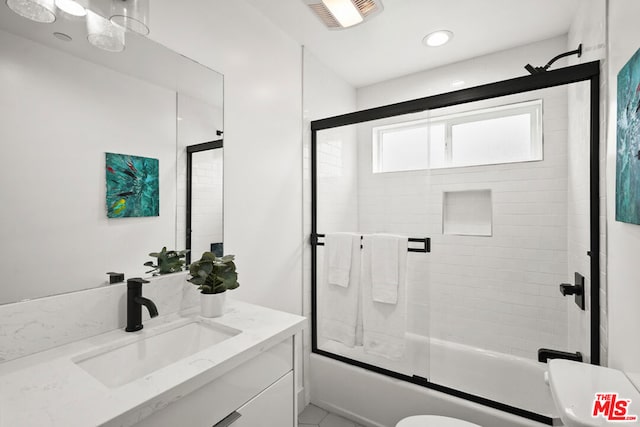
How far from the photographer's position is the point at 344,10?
1.59 meters

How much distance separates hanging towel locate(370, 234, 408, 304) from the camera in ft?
6.06

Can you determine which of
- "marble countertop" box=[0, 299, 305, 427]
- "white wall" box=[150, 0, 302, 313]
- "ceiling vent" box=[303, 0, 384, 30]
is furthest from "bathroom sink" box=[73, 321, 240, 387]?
"ceiling vent" box=[303, 0, 384, 30]

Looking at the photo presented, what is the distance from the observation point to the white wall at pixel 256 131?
151 cm

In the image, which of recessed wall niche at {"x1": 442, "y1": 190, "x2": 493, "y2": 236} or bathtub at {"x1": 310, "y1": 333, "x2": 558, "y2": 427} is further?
recessed wall niche at {"x1": 442, "y1": 190, "x2": 493, "y2": 236}

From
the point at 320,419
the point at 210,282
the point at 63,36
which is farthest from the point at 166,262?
the point at 320,419

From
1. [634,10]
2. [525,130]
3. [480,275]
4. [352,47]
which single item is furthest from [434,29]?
[480,275]

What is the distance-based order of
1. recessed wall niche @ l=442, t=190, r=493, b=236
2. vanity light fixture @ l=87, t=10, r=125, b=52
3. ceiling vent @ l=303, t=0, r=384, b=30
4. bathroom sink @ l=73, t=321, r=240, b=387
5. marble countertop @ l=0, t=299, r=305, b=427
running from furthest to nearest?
recessed wall niche @ l=442, t=190, r=493, b=236 → ceiling vent @ l=303, t=0, r=384, b=30 → vanity light fixture @ l=87, t=10, r=125, b=52 → bathroom sink @ l=73, t=321, r=240, b=387 → marble countertop @ l=0, t=299, r=305, b=427

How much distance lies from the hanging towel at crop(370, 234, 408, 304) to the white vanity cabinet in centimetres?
79

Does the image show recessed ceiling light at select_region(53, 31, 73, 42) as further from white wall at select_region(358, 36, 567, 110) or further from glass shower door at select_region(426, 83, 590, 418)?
white wall at select_region(358, 36, 567, 110)

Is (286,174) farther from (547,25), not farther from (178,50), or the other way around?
(547,25)

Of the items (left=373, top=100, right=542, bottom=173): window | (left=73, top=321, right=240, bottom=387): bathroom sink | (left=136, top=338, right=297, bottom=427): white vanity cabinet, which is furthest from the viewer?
(left=373, top=100, right=542, bottom=173): window

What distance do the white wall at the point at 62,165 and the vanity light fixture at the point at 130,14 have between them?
0.61ft

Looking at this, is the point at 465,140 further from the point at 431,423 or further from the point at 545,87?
the point at 431,423

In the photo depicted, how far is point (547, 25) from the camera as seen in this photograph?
200 cm
